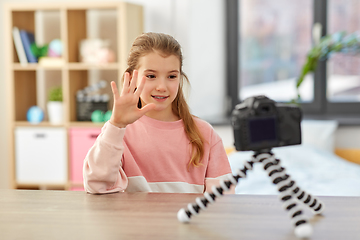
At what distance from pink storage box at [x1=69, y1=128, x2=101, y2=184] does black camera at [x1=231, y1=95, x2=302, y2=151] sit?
92.9 inches

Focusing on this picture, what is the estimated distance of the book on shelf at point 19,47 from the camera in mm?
2932

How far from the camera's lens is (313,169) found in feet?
7.18

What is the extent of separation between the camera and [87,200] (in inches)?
29.4

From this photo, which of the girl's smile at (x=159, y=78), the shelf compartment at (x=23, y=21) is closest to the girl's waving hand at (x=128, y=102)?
the girl's smile at (x=159, y=78)

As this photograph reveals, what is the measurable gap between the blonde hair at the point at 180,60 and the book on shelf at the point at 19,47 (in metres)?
2.03

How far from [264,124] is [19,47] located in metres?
2.71

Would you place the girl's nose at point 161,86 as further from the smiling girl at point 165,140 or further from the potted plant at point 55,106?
the potted plant at point 55,106

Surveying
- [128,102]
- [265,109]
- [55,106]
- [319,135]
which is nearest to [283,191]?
[265,109]

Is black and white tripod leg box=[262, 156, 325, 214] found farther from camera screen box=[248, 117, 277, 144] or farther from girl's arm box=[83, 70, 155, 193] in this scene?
girl's arm box=[83, 70, 155, 193]

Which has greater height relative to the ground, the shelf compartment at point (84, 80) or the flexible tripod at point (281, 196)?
the shelf compartment at point (84, 80)

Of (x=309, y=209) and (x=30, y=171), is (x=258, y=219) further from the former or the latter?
(x=30, y=171)

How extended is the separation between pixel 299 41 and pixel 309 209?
2831 mm

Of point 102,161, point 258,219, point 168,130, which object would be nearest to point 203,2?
point 168,130

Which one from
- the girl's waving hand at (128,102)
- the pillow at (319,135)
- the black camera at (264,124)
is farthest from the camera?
the pillow at (319,135)
